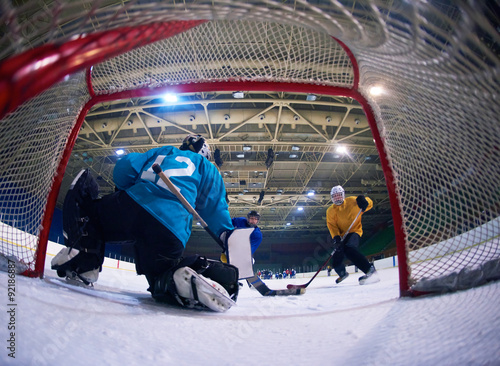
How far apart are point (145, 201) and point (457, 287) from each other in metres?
1.34

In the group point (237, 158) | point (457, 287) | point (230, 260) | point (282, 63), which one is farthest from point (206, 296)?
point (237, 158)

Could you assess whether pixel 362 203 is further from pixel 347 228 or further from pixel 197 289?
pixel 197 289

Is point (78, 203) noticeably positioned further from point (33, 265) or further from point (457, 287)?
point (457, 287)

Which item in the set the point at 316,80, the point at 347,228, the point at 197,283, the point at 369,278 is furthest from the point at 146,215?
the point at 347,228

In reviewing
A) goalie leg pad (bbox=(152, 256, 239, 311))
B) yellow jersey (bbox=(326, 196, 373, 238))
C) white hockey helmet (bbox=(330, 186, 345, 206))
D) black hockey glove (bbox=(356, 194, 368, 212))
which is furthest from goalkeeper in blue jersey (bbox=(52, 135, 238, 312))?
white hockey helmet (bbox=(330, 186, 345, 206))

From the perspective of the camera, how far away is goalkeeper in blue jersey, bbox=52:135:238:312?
1.10m

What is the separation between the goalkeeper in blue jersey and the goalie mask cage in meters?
0.34

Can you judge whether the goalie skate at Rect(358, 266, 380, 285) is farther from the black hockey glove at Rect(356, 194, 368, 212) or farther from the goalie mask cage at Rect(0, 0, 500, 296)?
the goalie mask cage at Rect(0, 0, 500, 296)

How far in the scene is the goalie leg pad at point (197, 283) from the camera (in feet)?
3.15

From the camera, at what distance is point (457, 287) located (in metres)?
0.88

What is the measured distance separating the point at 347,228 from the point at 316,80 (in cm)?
225

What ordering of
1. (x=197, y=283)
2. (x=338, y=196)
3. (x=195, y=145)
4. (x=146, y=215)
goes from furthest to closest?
(x=338, y=196)
(x=195, y=145)
(x=146, y=215)
(x=197, y=283)

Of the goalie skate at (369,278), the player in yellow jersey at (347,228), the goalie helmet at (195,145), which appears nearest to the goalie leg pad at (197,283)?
the goalie helmet at (195,145)

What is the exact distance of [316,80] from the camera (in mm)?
1603
